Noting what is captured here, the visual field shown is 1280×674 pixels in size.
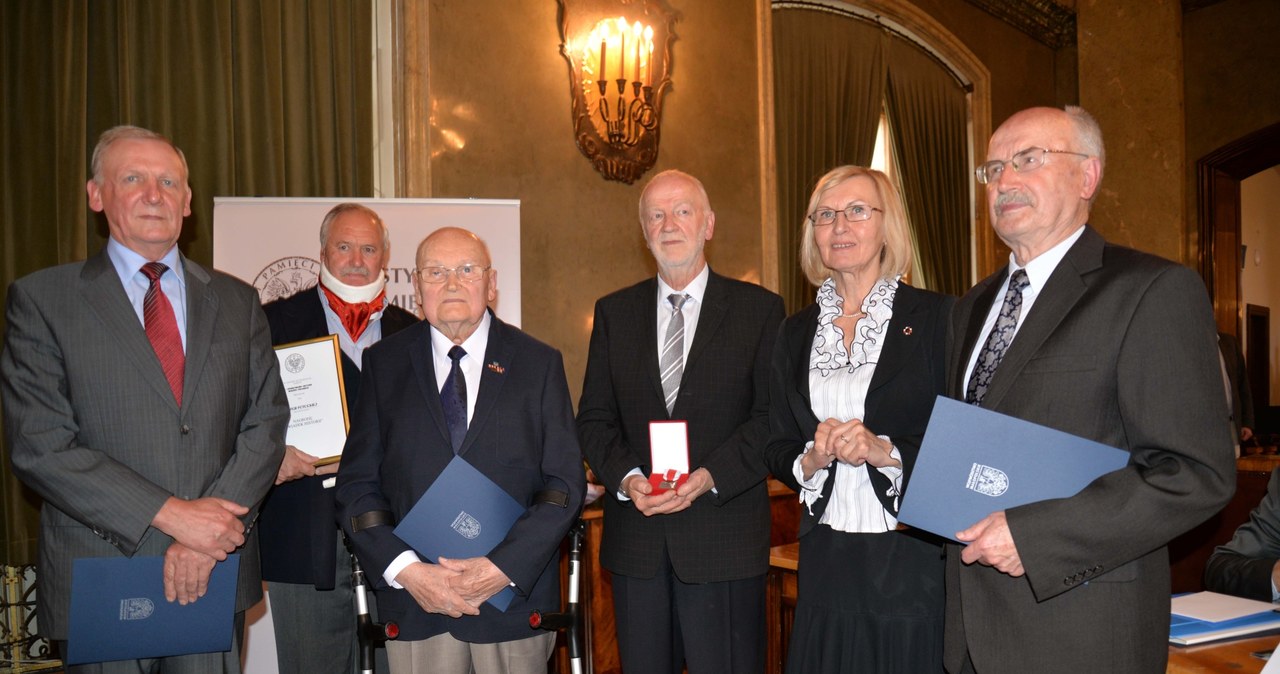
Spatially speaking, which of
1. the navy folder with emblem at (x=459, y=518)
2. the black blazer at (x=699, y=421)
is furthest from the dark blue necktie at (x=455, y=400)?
the black blazer at (x=699, y=421)

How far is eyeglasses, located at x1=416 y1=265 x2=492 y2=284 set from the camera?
2.69 m

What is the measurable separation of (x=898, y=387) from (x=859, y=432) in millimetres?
249

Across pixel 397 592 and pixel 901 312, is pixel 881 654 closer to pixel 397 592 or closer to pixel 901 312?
pixel 901 312

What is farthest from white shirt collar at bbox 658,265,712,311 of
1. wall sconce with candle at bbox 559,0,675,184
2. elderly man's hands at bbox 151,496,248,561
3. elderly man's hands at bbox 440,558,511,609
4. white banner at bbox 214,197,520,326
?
wall sconce with candle at bbox 559,0,675,184

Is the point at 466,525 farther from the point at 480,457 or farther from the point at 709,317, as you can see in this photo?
the point at 709,317

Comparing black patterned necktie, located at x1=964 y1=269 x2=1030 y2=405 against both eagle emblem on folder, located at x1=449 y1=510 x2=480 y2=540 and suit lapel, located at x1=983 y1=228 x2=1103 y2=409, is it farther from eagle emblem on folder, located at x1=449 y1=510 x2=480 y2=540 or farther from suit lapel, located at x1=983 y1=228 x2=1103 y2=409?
eagle emblem on folder, located at x1=449 y1=510 x2=480 y2=540

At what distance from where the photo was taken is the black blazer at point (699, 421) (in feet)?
9.03

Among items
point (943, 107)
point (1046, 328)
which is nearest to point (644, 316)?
point (1046, 328)

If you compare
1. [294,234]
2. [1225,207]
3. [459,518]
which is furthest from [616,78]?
[1225,207]

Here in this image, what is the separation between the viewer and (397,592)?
255 centimetres

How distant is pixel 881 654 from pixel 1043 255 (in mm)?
1047

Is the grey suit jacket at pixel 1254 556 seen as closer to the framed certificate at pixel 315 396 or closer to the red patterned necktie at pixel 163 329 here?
the framed certificate at pixel 315 396

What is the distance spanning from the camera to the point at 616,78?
5.67 meters

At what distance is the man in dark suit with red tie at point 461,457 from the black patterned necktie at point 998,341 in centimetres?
110
